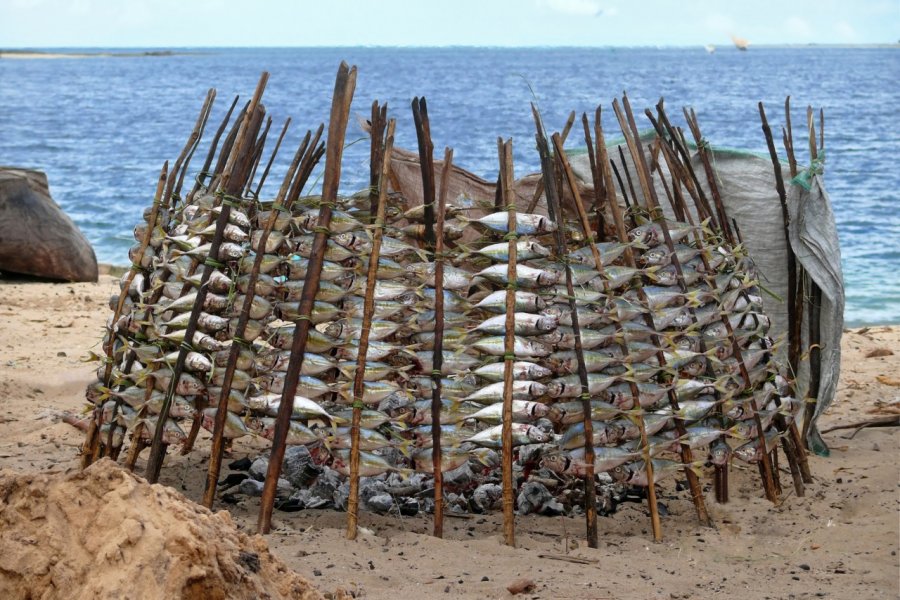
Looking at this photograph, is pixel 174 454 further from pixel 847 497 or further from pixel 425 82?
pixel 425 82

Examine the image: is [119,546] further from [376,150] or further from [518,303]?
[376,150]

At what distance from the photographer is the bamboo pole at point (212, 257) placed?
4.80 m

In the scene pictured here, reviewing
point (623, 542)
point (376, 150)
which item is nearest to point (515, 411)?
point (623, 542)

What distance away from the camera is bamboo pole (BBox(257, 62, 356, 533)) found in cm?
464

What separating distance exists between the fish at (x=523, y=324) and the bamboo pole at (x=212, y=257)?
1313 mm

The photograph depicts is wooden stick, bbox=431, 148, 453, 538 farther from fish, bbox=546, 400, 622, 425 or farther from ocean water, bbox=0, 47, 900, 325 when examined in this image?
ocean water, bbox=0, 47, 900, 325

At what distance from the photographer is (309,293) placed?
4.68 meters

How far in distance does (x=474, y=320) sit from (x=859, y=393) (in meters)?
4.20

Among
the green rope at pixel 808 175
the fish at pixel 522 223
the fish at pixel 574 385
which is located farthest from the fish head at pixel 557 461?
the green rope at pixel 808 175

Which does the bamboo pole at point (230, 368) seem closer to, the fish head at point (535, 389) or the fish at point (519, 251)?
the fish at point (519, 251)

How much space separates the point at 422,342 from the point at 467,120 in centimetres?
3472

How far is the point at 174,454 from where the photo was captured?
596 cm

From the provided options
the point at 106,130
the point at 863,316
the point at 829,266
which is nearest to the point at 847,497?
the point at 829,266

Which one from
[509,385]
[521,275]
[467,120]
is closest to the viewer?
[509,385]
